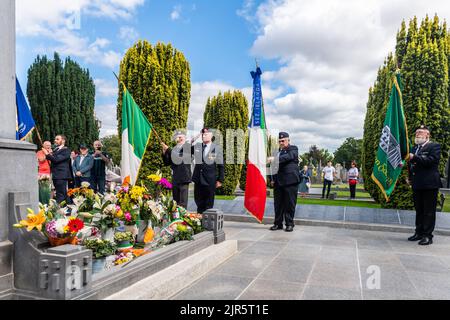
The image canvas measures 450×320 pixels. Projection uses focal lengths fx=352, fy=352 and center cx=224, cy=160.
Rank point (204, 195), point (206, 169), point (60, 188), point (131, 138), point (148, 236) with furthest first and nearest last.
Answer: point (60, 188), point (204, 195), point (206, 169), point (131, 138), point (148, 236)

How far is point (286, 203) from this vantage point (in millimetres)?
7625

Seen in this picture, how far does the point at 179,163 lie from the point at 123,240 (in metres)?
3.12

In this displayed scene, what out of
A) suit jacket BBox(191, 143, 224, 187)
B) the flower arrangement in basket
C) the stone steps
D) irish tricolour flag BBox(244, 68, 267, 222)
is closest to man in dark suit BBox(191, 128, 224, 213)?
suit jacket BBox(191, 143, 224, 187)

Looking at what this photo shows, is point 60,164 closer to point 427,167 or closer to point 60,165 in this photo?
point 60,165

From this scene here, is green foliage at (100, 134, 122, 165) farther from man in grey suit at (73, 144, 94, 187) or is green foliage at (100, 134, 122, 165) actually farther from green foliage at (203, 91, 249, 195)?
man in grey suit at (73, 144, 94, 187)

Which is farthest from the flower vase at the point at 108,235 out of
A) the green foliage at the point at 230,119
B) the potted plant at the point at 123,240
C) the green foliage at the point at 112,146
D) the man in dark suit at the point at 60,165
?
the green foliage at the point at 112,146

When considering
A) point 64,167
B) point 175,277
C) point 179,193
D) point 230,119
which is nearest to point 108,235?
point 175,277

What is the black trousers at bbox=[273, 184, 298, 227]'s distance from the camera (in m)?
7.54

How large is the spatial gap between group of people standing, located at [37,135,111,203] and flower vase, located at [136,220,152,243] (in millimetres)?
4300

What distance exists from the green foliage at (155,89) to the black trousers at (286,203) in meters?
4.41

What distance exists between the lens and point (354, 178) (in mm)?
16625

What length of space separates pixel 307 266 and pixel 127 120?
395cm

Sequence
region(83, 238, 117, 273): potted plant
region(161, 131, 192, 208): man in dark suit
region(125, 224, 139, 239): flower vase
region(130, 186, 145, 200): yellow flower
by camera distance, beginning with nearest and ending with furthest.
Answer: region(83, 238, 117, 273): potted plant < region(130, 186, 145, 200): yellow flower < region(125, 224, 139, 239): flower vase < region(161, 131, 192, 208): man in dark suit

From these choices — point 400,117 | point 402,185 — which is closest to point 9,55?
point 400,117
